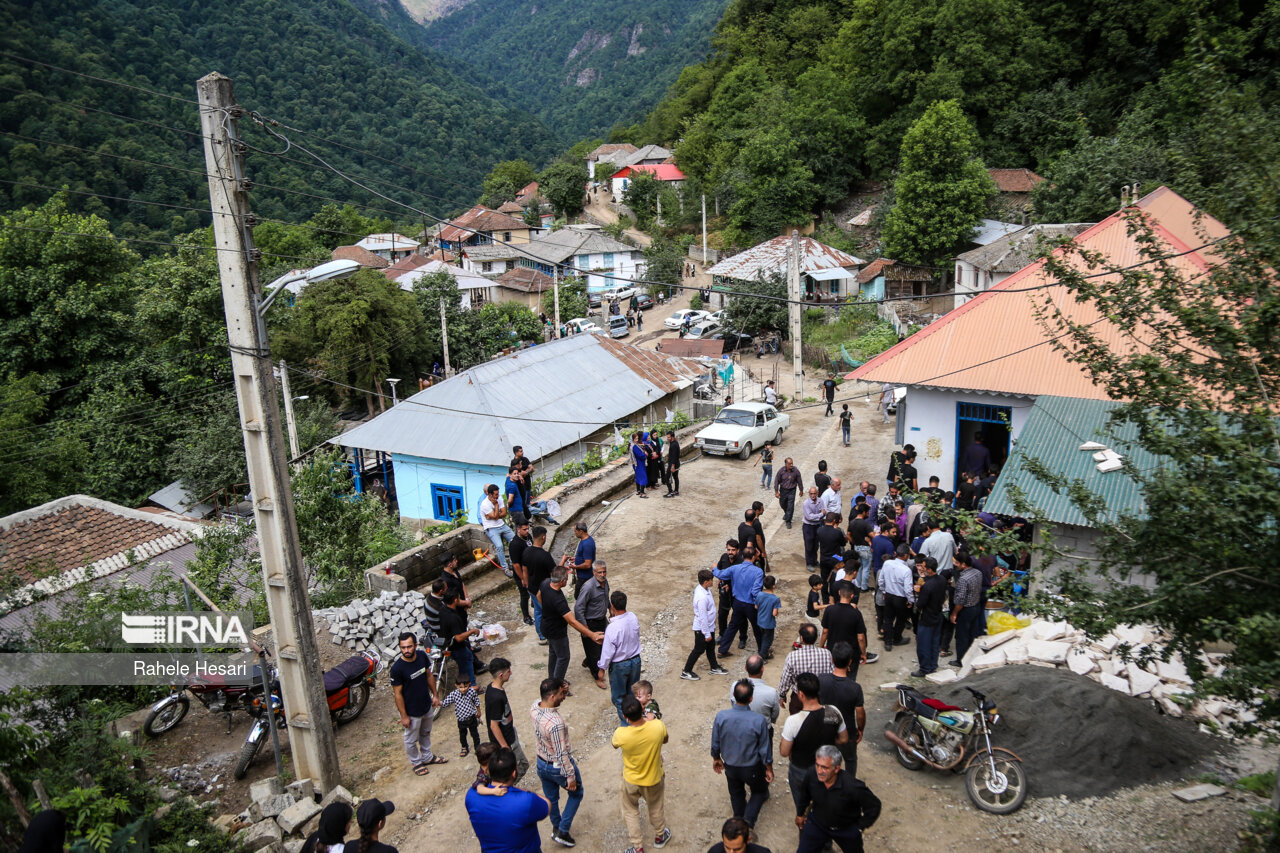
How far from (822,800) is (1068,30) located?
5064cm

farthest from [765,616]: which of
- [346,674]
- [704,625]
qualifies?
[346,674]

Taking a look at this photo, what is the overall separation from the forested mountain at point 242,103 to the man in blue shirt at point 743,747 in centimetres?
1966

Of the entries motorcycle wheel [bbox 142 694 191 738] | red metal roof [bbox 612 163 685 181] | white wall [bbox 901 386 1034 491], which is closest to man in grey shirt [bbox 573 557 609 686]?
motorcycle wheel [bbox 142 694 191 738]

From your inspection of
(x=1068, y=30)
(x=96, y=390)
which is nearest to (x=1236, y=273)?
(x=96, y=390)

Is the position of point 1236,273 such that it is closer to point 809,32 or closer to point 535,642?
point 535,642

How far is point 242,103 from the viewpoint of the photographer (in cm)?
9044

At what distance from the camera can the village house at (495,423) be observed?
22.5 m

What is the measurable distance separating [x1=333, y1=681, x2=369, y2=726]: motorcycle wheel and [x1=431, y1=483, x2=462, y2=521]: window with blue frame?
14.8 meters

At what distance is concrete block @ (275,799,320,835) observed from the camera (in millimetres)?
6703

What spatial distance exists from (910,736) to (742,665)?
2.47 metres

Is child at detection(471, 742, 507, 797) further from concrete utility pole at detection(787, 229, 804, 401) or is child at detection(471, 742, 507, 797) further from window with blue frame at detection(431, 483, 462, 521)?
concrete utility pole at detection(787, 229, 804, 401)

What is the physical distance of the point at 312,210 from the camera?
8588 centimetres

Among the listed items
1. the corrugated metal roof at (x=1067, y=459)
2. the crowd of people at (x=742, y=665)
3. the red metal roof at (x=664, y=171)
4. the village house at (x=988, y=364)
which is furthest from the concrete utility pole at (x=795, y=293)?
the red metal roof at (x=664, y=171)

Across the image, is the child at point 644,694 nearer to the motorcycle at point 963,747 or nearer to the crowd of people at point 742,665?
the crowd of people at point 742,665
